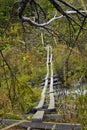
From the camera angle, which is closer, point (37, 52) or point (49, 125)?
point (49, 125)

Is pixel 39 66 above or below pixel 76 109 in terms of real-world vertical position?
below

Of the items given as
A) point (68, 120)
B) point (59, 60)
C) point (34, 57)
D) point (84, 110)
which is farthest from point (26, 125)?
point (34, 57)

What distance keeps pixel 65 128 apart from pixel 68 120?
241 mm

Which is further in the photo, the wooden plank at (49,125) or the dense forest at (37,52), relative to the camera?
the wooden plank at (49,125)

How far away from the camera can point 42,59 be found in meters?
13.3

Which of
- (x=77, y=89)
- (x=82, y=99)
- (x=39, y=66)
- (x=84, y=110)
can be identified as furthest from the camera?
(x=39, y=66)

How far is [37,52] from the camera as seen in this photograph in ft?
44.9

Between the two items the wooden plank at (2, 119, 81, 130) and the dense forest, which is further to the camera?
the wooden plank at (2, 119, 81, 130)

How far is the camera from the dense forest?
5.53ft

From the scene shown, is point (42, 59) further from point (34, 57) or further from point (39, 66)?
point (39, 66)

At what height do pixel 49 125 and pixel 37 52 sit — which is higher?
pixel 49 125

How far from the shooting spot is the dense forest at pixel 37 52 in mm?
1686

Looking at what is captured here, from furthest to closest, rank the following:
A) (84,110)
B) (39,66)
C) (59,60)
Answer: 1. (39,66)
2. (59,60)
3. (84,110)

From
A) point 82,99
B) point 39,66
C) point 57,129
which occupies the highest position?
point 82,99
